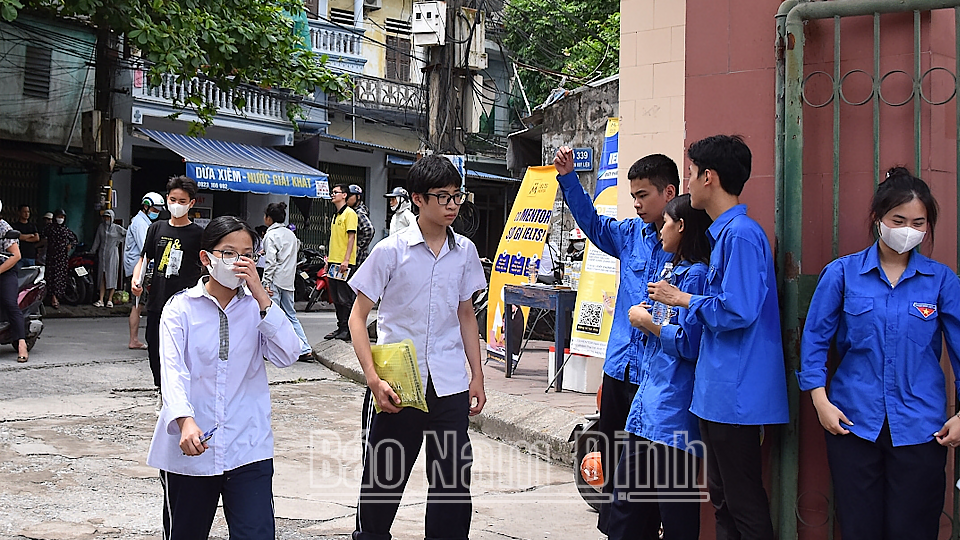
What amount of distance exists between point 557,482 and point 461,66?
6.43 metres

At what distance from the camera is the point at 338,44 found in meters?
22.2

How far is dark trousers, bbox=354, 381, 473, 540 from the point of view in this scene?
3711mm

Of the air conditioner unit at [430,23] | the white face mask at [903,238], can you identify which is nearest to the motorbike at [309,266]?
the air conditioner unit at [430,23]

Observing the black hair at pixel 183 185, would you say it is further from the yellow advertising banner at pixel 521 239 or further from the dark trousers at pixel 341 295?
the dark trousers at pixel 341 295

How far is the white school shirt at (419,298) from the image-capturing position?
Result: 375 cm

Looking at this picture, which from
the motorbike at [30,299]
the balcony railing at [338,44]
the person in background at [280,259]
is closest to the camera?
the motorbike at [30,299]

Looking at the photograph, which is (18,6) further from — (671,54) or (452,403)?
(452,403)

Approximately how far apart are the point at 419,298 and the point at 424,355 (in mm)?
223

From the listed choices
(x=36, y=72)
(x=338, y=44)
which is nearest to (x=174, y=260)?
(x=36, y=72)

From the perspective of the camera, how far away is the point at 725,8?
3.94 m

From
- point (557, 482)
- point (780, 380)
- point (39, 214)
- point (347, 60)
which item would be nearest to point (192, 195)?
point (557, 482)

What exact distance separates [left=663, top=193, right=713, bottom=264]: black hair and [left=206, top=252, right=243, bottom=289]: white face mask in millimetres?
1625

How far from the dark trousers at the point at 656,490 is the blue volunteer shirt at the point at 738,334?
0.28 meters

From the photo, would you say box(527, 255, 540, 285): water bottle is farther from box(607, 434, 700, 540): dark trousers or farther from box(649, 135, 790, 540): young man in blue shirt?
box(649, 135, 790, 540): young man in blue shirt
